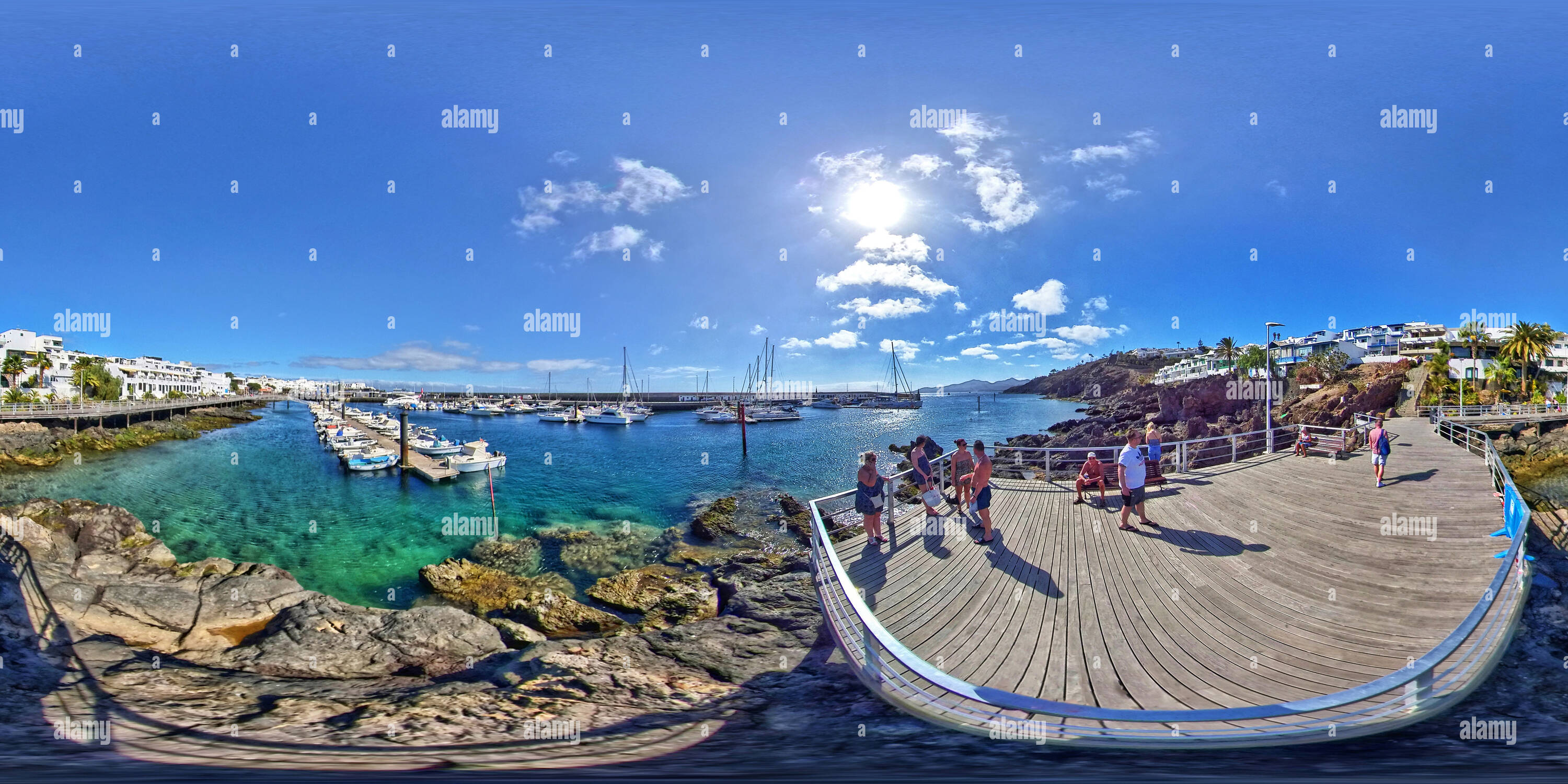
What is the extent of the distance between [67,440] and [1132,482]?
68.6 metres

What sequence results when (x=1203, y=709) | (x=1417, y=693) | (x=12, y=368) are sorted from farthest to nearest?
(x=12, y=368) → (x=1203, y=709) → (x=1417, y=693)

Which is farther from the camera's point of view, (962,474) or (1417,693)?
(962,474)

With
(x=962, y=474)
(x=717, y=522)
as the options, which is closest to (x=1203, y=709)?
(x=962, y=474)

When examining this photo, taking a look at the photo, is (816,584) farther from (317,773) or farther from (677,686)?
(317,773)

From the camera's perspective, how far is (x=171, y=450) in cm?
4184

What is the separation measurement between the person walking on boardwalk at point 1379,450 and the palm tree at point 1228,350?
8075cm

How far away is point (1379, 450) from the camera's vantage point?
406 inches

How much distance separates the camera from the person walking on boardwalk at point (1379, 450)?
10.2 m

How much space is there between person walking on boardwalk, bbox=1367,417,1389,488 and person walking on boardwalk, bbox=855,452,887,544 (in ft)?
33.4

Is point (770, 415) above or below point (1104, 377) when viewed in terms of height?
below
